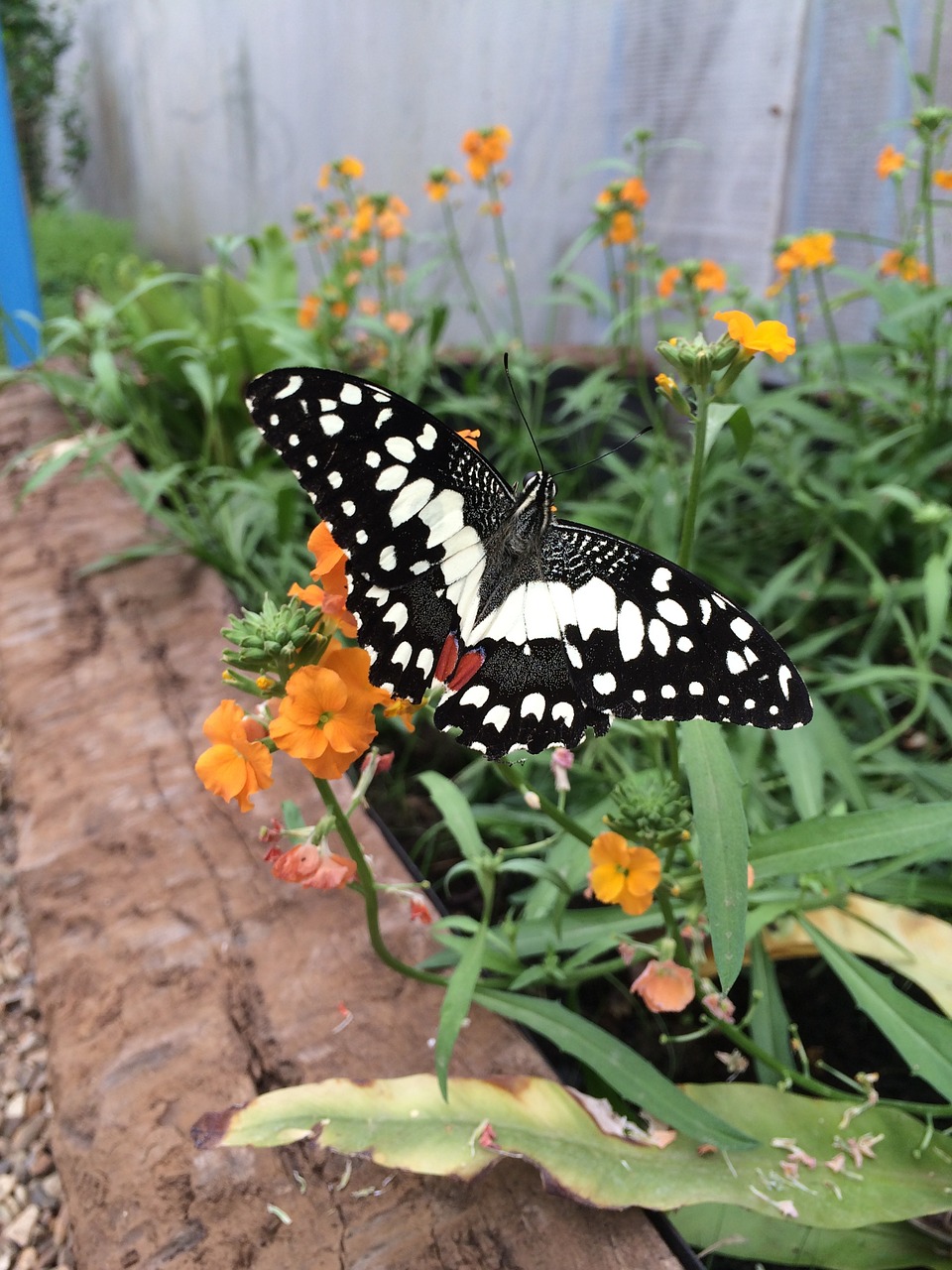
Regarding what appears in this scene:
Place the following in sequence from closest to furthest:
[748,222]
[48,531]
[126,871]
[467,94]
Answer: [126,871] → [48,531] → [748,222] → [467,94]

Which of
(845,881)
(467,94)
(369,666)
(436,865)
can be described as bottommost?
(436,865)

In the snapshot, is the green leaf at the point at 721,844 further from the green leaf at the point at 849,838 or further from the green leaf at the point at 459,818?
the green leaf at the point at 459,818

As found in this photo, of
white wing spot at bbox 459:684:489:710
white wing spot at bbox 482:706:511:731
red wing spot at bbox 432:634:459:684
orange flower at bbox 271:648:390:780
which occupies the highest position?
orange flower at bbox 271:648:390:780

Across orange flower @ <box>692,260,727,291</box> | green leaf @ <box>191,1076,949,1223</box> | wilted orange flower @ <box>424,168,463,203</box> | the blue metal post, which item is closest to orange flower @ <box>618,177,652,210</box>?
orange flower @ <box>692,260,727,291</box>

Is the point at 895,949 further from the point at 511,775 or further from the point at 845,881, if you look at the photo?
the point at 511,775

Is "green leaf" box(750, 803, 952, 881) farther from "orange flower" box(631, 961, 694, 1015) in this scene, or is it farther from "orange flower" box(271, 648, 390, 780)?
"orange flower" box(271, 648, 390, 780)

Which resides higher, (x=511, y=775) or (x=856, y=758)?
(x=511, y=775)

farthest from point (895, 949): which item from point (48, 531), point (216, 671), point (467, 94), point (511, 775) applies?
point (467, 94)
